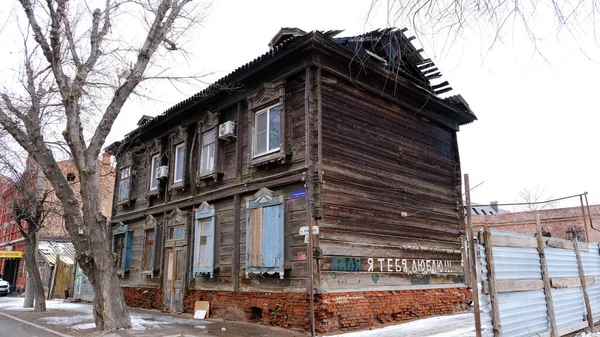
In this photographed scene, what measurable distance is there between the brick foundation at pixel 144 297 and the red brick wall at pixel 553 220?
2498cm

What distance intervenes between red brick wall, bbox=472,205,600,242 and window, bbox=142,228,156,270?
24693 millimetres

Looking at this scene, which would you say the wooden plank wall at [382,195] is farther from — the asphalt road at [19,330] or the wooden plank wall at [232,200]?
the asphalt road at [19,330]

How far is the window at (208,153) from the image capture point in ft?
46.3

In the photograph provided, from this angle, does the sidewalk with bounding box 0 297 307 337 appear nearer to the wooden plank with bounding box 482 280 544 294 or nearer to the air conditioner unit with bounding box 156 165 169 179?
the wooden plank with bounding box 482 280 544 294

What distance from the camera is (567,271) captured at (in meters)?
8.49

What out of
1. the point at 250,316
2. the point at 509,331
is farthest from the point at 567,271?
the point at 250,316

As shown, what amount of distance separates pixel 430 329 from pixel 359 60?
21.8 feet

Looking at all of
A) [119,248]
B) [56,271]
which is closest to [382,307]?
[119,248]

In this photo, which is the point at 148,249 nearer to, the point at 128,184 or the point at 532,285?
the point at 128,184

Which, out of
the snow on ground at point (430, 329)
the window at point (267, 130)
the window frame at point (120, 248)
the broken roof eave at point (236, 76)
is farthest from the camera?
the window frame at point (120, 248)

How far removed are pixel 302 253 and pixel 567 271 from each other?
541 centimetres

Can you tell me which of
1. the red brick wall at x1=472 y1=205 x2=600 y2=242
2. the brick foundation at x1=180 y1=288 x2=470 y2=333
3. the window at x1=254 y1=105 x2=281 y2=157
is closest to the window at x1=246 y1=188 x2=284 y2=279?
the brick foundation at x1=180 y1=288 x2=470 y2=333

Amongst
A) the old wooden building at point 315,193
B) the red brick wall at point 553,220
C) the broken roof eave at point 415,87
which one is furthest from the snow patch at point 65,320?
the red brick wall at point 553,220

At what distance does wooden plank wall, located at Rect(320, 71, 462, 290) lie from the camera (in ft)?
34.9
